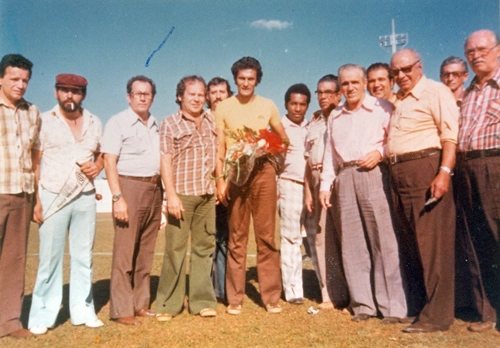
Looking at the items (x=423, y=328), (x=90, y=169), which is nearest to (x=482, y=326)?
(x=423, y=328)

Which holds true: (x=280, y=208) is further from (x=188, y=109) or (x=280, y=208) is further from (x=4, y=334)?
(x=4, y=334)

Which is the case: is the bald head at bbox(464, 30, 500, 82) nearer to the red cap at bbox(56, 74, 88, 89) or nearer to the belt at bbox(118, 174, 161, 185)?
the belt at bbox(118, 174, 161, 185)

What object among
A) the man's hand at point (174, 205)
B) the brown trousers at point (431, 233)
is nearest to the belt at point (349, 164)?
the brown trousers at point (431, 233)

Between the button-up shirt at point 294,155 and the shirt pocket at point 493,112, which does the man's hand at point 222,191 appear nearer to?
the button-up shirt at point 294,155

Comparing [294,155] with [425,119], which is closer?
[425,119]

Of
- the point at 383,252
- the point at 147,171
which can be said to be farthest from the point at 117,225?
the point at 383,252

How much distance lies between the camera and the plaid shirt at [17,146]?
13.1 feet

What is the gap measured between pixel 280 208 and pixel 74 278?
233 centimetres

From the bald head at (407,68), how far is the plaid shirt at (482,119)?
515 mm

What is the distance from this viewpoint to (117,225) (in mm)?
4629

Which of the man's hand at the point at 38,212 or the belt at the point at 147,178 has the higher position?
the belt at the point at 147,178

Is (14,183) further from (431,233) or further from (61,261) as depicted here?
(431,233)

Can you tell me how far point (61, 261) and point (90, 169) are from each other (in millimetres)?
906

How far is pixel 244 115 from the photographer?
191 inches
